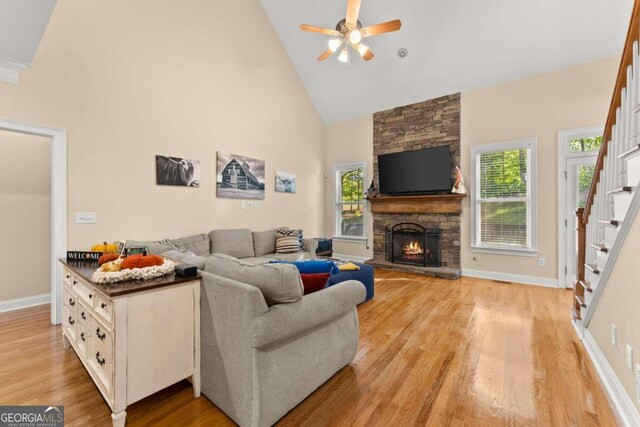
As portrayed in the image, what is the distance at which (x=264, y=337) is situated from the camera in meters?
1.46

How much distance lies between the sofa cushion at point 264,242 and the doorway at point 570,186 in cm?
467

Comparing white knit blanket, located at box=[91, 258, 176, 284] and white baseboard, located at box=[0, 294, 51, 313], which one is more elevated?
white knit blanket, located at box=[91, 258, 176, 284]

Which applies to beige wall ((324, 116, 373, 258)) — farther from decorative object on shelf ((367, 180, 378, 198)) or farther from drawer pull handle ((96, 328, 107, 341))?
drawer pull handle ((96, 328, 107, 341))

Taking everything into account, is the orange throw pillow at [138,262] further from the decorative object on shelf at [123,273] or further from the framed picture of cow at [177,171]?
the framed picture of cow at [177,171]

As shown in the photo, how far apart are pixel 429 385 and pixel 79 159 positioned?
13.6ft

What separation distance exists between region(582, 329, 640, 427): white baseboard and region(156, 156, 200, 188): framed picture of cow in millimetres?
4842

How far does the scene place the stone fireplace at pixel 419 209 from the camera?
5254 mm

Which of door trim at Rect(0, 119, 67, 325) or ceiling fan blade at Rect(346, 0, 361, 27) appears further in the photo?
ceiling fan blade at Rect(346, 0, 361, 27)

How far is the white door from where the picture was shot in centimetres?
416

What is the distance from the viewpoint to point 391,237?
19.7 ft

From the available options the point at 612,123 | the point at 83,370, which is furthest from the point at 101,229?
the point at 612,123

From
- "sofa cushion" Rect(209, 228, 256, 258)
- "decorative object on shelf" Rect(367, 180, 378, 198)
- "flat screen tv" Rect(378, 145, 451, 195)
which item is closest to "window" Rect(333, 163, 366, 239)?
"decorative object on shelf" Rect(367, 180, 378, 198)

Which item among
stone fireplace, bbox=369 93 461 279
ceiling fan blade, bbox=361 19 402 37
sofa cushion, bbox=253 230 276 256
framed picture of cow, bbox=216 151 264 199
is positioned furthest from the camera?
stone fireplace, bbox=369 93 461 279

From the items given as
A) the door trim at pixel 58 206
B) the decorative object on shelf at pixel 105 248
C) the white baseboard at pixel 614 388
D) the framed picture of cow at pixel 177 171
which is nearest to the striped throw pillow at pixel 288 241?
the framed picture of cow at pixel 177 171
